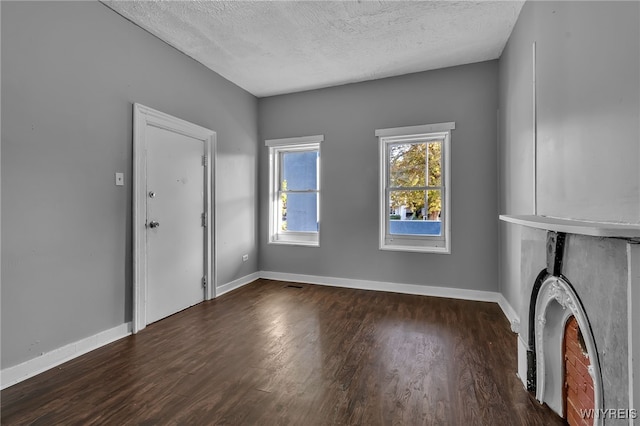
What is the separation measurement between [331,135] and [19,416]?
397 cm

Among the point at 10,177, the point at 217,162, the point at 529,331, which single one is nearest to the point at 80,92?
the point at 10,177

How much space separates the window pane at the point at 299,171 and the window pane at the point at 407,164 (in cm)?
117

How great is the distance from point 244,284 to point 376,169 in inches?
101

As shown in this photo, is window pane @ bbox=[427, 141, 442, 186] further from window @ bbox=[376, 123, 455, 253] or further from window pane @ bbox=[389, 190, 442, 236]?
window pane @ bbox=[389, 190, 442, 236]

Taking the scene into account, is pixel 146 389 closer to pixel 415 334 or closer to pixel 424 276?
pixel 415 334

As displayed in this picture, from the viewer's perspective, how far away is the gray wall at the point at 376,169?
3.59 m

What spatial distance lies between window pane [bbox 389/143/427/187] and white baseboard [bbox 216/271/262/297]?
2.54 m

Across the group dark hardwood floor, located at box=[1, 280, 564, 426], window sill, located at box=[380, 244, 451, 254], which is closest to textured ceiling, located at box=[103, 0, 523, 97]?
window sill, located at box=[380, 244, 451, 254]

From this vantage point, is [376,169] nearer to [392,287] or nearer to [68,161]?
[392,287]

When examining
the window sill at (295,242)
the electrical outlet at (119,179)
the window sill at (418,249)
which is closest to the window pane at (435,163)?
the window sill at (418,249)

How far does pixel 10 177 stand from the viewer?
1.94 metres

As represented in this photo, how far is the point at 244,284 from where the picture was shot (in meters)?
4.34

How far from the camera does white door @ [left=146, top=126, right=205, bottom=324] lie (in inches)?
117

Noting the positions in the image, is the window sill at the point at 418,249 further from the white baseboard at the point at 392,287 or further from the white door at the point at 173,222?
the white door at the point at 173,222
